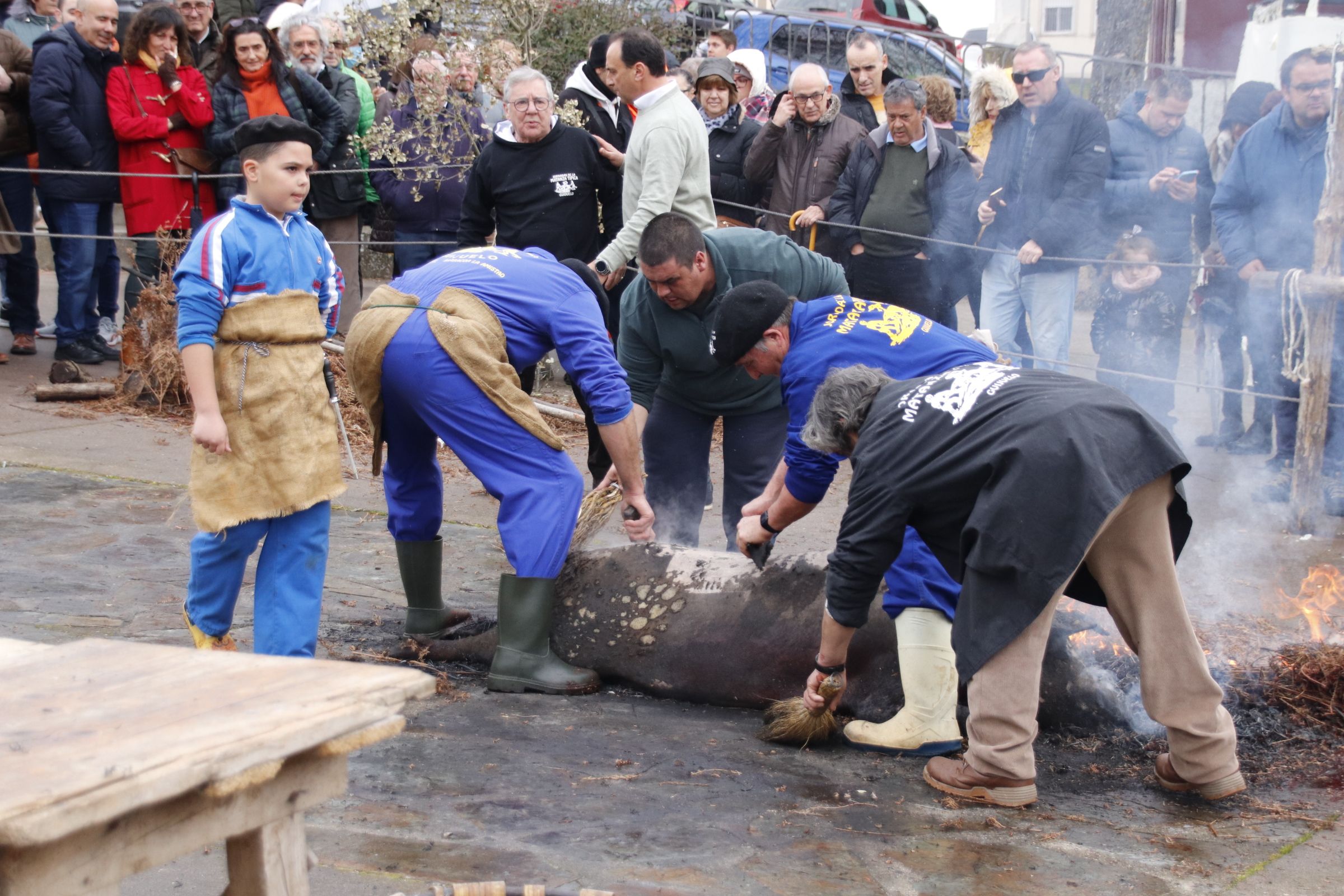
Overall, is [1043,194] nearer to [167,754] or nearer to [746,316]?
[746,316]

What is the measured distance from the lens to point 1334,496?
645 cm

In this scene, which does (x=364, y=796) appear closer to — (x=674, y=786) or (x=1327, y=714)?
(x=674, y=786)

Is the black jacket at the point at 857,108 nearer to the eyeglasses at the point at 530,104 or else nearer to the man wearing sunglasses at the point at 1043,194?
the man wearing sunglasses at the point at 1043,194

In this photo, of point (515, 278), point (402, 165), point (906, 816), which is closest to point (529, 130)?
point (402, 165)

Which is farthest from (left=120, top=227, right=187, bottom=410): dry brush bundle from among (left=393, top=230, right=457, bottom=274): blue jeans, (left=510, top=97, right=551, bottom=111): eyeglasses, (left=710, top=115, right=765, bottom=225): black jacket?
(left=710, top=115, right=765, bottom=225): black jacket

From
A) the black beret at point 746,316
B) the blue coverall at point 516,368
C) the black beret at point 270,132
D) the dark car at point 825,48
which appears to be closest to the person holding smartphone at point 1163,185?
the black beret at point 746,316

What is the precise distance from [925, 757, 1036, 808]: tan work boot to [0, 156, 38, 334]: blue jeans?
6646mm

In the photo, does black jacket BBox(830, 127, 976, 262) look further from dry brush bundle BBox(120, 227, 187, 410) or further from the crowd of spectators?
dry brush bundle BBox(120, 227, 187, 410)

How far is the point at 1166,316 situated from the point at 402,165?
4.69 meters

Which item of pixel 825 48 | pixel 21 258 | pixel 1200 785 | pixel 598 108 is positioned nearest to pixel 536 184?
pixel 598 108

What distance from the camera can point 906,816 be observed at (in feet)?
11.1

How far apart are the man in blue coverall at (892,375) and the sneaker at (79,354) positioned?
5417mm

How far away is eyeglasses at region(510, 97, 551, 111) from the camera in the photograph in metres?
6.55

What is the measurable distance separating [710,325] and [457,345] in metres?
1.16
